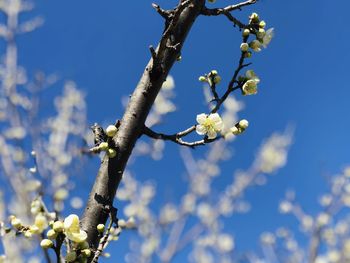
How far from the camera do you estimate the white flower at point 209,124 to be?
1896 millimetres

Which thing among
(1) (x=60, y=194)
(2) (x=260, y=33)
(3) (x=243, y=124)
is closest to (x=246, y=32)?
(2) (x=260, y=33)

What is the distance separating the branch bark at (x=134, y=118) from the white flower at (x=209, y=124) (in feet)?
0.91

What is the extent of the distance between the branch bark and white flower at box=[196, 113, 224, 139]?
0.91 ft

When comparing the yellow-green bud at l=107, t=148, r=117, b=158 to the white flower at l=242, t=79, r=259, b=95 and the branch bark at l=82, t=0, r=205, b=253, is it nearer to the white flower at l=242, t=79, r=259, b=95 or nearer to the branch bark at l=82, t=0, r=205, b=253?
the branch bark at l=82, t=0, r=205, b=253

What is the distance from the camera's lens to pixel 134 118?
171 centimetres

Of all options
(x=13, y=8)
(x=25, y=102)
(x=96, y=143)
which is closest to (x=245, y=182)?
(x=25, y=102)

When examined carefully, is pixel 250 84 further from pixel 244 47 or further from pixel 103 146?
pixel 103 146

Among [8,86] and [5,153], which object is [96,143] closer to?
[5,153]

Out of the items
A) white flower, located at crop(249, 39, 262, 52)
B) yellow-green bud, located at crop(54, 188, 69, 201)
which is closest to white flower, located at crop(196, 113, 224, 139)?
white flower, located at crop(249, 39, 262, 52)

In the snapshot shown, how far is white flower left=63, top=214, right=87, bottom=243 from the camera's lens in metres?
1.44

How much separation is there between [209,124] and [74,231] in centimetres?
80

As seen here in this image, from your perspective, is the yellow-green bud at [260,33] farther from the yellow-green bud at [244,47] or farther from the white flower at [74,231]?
the white flower at [74,231]

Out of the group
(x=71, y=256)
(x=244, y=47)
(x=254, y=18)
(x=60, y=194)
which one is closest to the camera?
(x=71, y=256)

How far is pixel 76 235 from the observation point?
1443 mm
